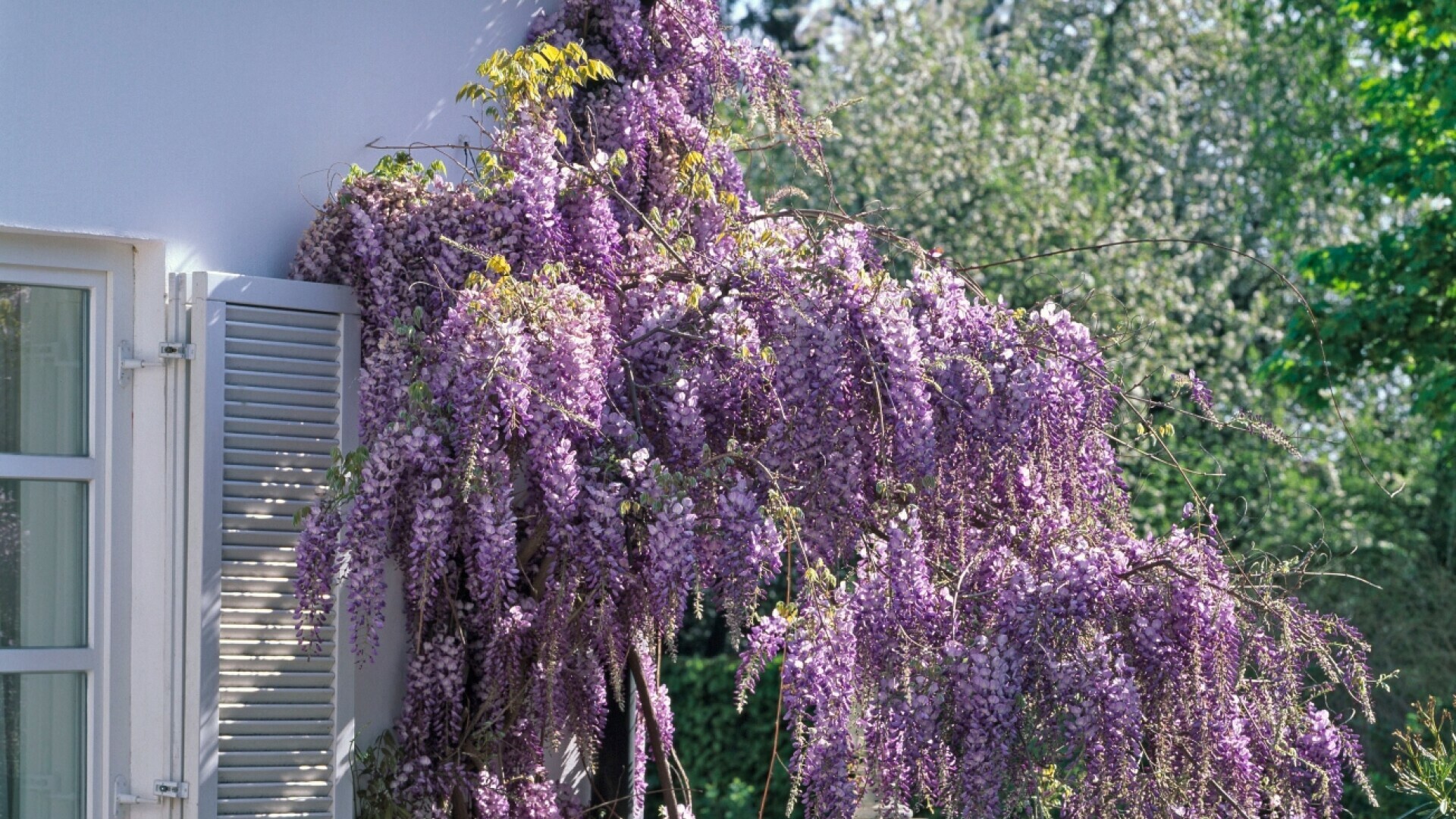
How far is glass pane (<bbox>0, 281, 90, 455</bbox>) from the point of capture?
9.37 ft

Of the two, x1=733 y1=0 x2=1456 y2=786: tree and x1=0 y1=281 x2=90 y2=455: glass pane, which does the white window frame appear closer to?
x1=0 y1=281 x2=90 y2=455: glass pane

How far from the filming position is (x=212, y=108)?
3.08m

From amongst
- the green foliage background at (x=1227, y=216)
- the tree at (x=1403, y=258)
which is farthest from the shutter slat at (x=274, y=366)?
the tree at (x=1403, y=258)

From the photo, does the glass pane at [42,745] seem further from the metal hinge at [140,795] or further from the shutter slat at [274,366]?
the shutter slat at [274,366]

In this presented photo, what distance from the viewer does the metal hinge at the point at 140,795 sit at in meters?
2.84

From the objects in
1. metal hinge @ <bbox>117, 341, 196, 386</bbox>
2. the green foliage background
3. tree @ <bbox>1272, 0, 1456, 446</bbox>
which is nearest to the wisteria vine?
metal hinge @ <bbox>117, 341, 196, 386</bbox>

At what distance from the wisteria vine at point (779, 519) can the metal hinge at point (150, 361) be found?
32 centimetres

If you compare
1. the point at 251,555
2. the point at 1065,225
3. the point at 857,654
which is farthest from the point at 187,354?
the point at 1065,225

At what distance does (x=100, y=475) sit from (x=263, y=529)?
0.31 meters

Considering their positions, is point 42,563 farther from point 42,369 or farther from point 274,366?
point 274,366

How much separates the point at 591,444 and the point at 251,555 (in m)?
0.67

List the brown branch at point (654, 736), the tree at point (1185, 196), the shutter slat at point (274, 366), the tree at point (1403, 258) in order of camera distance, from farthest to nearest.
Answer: the tree at point (1185, 196) < the tree at point (1403, 258) < the brown branch at point (654, 736) < the shutter slat at point (274, 366)

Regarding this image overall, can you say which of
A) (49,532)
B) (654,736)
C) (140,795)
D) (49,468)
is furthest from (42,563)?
(654,736)

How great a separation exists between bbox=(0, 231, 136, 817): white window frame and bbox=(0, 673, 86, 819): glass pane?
18 millimetres
